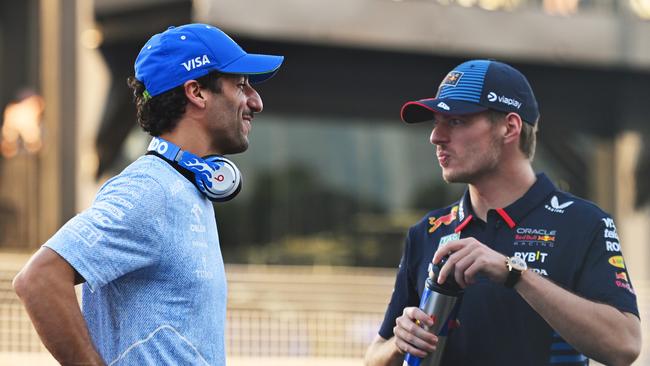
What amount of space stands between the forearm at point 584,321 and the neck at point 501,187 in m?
0.49

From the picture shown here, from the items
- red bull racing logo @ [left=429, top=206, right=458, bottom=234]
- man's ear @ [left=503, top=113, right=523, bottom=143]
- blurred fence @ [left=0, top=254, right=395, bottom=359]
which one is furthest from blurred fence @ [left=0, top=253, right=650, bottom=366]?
Result: man's ear @ [left=503, top=113, right=523, bottom=143]

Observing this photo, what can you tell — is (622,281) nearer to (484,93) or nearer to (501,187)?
(501,187)

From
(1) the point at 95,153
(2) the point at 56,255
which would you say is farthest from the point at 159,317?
(1) the point at 95,153

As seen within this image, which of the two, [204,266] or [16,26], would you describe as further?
[16,26]

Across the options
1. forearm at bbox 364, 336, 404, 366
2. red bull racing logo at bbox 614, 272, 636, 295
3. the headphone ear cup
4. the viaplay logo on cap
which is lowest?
forearm at bbox 364, 336, 404, 366

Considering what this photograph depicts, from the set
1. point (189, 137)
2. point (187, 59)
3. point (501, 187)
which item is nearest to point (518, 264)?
point (501, 187)

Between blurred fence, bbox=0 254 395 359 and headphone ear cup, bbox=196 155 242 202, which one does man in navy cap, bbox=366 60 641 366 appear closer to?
headphone ear cup, bbox=196 155 242 202

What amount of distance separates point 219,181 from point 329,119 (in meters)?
21.0

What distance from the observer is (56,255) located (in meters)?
2.49

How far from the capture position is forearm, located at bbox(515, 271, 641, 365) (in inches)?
118

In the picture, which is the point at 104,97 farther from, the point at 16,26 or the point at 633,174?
the point at 633,174

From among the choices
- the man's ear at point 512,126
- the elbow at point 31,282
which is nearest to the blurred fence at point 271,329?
the man's ear at point 512,126

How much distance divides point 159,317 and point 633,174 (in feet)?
73.2

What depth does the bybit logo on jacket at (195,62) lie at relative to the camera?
2873mm
